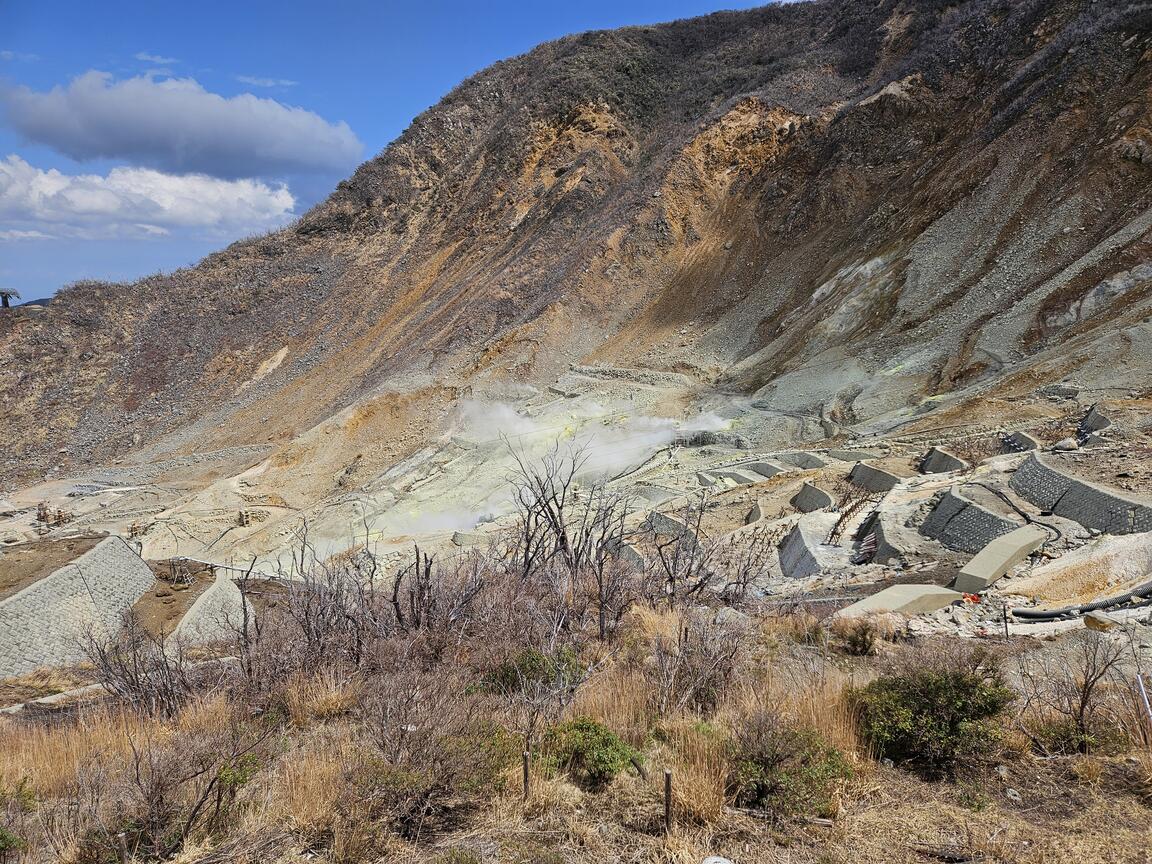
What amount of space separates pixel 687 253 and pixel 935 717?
1074 inches

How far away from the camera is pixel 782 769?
3.96m

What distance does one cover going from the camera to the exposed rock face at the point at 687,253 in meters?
18.6

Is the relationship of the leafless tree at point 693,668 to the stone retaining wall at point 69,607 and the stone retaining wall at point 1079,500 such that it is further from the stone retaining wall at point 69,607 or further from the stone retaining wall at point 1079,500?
the stone retaining wall at point 69,607

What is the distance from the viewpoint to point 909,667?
486cm

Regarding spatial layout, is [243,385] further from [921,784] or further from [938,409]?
[921,784]

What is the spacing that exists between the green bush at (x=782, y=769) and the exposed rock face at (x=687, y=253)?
14.0 metres

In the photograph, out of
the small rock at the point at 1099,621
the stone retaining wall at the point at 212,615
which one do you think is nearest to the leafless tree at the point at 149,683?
the stone retaining wall at the point at 212,615

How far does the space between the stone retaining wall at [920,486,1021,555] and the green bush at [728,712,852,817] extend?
240 inches

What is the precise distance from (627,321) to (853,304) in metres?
9.22

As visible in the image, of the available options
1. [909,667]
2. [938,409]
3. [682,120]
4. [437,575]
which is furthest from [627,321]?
[909,667]

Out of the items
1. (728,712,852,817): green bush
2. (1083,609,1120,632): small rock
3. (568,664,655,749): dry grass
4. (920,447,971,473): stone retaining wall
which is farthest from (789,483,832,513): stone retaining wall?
(728,712,852,817): green bush

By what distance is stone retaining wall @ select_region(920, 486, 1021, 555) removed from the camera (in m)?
9.30

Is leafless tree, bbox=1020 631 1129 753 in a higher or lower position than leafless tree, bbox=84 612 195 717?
lower

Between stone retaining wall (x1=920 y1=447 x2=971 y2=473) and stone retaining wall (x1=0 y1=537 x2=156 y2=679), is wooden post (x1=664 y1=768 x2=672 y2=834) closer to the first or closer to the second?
stone retaining wall (x1=0 y1=537 x2=156 y2=679)
